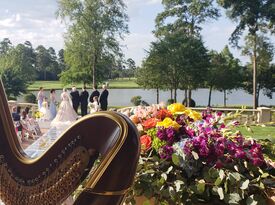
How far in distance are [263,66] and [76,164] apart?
33.5m

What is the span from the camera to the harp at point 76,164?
64.2 inches

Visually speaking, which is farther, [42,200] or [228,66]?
[228,66]

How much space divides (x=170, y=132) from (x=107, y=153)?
0.88 meters

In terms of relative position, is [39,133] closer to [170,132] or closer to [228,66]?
[170,132]

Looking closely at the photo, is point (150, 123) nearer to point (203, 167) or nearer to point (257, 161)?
point (203, 167)

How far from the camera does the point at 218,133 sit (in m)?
2.45

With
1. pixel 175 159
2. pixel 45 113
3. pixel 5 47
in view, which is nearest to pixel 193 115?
pixel 175 159

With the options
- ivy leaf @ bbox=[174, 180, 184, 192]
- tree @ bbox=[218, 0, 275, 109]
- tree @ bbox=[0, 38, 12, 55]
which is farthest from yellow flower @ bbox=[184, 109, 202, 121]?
tree @ bbox=[0, 38, 12, 55]

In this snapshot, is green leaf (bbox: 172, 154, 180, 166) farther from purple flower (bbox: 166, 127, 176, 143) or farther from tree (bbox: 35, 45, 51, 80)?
tree (bbox: 35, 45, 51, 80)

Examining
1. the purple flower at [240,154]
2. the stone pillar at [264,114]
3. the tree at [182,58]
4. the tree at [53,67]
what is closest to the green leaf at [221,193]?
the purple flower at [240,154]

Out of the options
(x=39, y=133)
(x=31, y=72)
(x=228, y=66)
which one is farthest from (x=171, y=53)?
(x=31, y=72)

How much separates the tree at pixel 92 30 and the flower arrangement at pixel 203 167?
32135 mm

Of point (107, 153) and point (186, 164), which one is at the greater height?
point (107, 153)

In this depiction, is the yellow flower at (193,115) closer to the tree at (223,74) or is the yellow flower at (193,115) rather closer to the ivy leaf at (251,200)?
the ivy leaf at (251,200)
